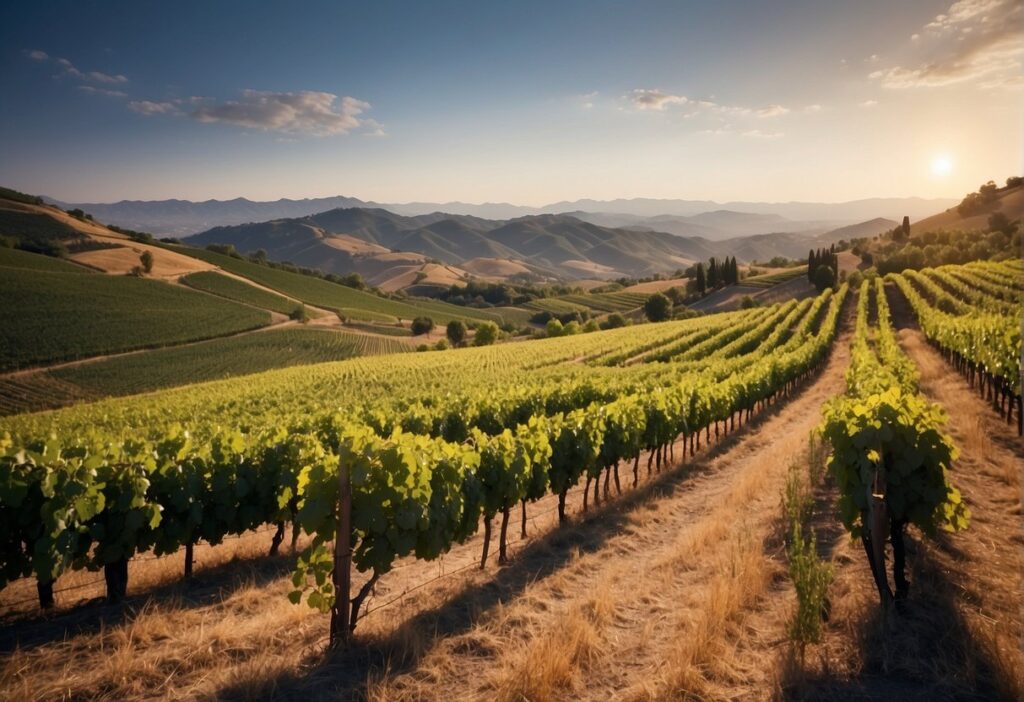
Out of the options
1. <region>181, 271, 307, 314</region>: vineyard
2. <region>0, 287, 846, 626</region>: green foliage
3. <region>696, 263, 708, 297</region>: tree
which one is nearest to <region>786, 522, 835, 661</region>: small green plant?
<region>0, 287, 846, 626</region>: green foliage

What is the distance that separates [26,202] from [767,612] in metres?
155

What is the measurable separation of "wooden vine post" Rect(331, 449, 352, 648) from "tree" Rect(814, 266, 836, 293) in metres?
96.4

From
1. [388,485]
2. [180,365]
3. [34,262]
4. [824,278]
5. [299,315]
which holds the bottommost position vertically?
[180,365]

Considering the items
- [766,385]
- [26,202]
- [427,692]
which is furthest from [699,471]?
[26,202]

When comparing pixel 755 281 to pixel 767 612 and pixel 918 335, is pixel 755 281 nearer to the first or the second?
pixel 918 335

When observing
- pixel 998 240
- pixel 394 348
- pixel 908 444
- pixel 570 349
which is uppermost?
pixel 998 240

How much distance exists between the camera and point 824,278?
85188 mm

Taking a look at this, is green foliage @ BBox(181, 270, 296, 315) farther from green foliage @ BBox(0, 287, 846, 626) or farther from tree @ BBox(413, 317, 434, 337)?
green foliage @ BBox(0, 287, 846, 626)

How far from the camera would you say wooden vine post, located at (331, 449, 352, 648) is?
5.37 m

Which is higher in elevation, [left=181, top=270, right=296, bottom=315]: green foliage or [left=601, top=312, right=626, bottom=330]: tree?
[left=181, top=270, right=296, bottom=315]: green foliage

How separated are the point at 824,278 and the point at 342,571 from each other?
97.9 metres

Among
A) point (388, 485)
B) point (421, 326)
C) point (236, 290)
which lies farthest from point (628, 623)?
point (236, 290)

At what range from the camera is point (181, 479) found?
7.55 m

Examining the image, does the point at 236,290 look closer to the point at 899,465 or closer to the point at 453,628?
the point at 453,628
